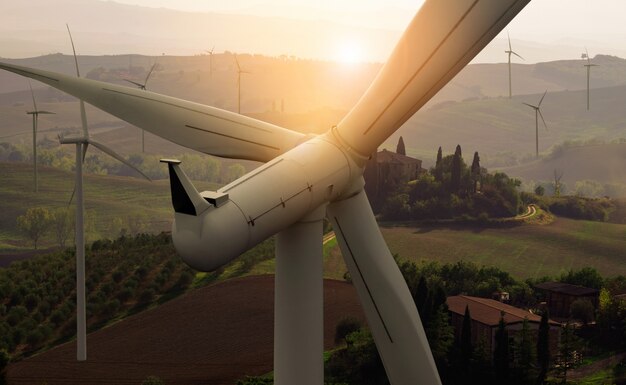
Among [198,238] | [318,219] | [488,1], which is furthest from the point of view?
[318,219]

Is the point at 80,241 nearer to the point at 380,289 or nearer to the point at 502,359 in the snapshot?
the point at 502,359

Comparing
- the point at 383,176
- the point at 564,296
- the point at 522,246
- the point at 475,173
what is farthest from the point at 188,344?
the point at 475,173

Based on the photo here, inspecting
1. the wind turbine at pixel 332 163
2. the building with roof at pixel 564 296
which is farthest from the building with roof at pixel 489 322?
the wind turbine at pixel 332 163

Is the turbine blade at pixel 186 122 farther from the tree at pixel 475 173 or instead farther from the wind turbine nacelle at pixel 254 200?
the tree at pixel 475 173

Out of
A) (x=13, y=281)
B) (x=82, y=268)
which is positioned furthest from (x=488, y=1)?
(x=13, y=281)

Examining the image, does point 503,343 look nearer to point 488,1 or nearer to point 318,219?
point 318,219
